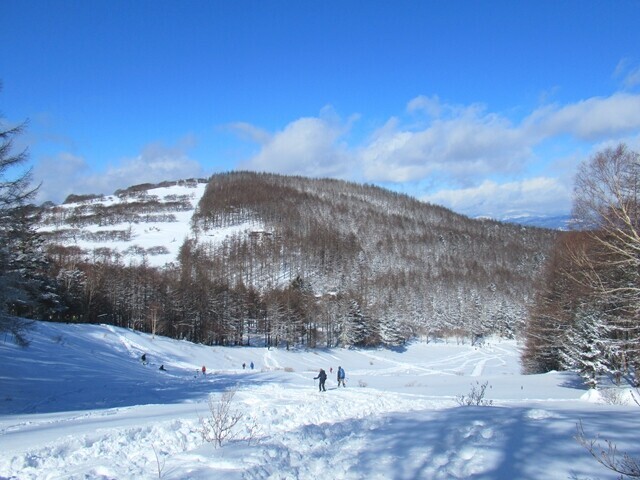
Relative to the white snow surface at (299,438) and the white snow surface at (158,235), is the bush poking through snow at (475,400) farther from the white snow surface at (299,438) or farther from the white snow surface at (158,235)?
the white snow surface at (158,235)

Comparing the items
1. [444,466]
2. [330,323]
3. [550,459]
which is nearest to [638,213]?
[550,459]

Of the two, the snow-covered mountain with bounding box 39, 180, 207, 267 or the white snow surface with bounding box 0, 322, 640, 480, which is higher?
the snow-covered mountain with bounding box 39, 180, 207, 267

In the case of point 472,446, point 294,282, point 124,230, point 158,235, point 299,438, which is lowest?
point 299,438

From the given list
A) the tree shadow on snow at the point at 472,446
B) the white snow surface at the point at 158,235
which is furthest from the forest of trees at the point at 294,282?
the tree shadow on snow at the point at 472,446

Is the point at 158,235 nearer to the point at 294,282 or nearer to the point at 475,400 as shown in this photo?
the point at 294,282

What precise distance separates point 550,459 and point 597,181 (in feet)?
24.8

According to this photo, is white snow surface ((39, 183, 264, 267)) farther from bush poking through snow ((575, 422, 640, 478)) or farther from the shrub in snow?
bush poking through snow ((575, 422, 640, 478))

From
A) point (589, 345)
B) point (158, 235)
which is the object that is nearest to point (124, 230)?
point (158, 235)

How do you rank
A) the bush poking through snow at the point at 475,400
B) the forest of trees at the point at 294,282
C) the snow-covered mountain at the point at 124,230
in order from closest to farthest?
the bush poking through snow at the point at 475,400 → the forest of trees at the point at 294,282 → the snow-covered mountain at the point at 124,230

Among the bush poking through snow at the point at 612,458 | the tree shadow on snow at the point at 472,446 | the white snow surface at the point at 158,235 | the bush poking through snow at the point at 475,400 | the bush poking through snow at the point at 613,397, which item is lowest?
the bush poking through snow at the point at 475,400

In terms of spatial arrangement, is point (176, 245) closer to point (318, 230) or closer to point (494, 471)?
point (318, 230)

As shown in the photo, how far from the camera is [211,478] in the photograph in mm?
5367

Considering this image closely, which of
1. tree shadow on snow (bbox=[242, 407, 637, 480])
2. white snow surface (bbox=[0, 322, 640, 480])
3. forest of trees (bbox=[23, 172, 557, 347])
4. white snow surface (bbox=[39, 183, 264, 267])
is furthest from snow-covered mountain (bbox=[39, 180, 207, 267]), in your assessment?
tree shadow on snow (bbox=[242, 407, 637, 480])

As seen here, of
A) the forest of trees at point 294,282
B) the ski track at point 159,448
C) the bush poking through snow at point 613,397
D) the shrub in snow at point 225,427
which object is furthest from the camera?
the forest of trees at point 294,282
